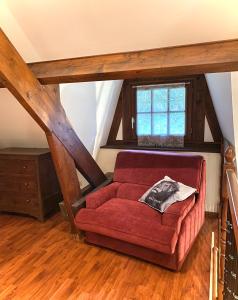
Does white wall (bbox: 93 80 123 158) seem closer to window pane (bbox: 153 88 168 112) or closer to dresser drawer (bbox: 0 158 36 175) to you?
window pane (bbox: 153 88 168 112)

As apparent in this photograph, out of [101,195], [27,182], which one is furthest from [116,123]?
[27,182]

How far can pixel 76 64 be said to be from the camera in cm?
202

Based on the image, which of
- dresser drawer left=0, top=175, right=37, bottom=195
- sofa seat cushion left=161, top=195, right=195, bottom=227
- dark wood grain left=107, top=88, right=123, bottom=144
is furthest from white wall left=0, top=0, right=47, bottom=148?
sofa seat cushion left=161, top=195, right=195, bottom=227

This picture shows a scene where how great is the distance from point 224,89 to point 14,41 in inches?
74.6

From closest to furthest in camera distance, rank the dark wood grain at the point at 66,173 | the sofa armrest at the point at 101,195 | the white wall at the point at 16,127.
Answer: the dark wood grain at the point at 66,173
the sofa armrest at the point at 101,195
the white wall at the point at 16,127

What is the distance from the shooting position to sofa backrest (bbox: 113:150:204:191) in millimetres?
2644

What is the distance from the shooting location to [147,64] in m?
1.77

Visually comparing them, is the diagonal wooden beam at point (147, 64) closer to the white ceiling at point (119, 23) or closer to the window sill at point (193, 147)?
the white ceiling at point (119, 23)

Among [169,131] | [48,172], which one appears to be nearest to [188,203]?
[169,131]

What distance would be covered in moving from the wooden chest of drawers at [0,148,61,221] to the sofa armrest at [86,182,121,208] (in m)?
0.89

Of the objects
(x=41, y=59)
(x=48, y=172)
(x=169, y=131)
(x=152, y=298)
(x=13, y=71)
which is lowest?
(x=152, y=298)

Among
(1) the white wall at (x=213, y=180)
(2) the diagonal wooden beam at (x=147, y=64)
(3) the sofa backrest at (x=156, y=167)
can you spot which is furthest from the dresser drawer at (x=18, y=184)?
(1) the white wall at (x=213, y=180)

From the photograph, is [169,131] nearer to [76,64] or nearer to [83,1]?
[76,64]

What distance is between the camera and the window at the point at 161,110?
3.39 meters
